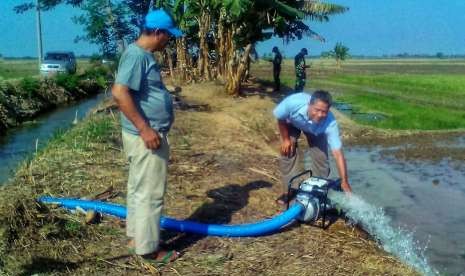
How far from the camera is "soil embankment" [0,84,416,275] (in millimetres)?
4262

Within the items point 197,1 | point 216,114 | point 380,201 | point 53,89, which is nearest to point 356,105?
point 197,1

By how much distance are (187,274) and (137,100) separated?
1.32 m

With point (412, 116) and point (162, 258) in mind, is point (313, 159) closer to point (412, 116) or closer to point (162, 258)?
point (162, 258)

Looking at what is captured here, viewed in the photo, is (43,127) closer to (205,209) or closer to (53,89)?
(53,89)

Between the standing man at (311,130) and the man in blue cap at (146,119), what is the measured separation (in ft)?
4.98

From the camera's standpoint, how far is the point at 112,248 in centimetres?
446

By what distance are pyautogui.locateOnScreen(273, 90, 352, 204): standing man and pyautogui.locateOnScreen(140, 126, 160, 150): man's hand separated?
1675 millimetres

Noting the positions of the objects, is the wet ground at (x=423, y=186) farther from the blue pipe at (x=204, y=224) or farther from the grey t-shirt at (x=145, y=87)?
the grey t-shirt at (x=145, y=87)

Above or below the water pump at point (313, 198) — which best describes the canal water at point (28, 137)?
below

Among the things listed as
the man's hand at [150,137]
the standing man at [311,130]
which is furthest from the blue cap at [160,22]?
the standing man at [311,130]

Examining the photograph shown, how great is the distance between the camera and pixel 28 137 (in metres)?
13.6

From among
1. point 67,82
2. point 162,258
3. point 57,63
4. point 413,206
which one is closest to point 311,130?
point 162,258

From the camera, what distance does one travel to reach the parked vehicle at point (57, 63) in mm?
28719

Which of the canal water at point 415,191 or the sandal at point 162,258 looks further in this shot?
the canal water at point 415,191
